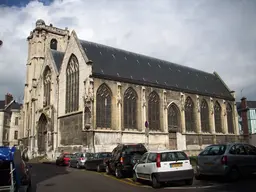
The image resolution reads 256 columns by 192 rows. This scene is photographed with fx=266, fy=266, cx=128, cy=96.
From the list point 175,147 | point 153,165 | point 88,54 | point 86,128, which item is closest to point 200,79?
point 175,147

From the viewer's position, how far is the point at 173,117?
109 feet

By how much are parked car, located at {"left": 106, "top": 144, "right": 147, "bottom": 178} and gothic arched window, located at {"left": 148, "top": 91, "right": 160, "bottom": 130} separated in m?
16.5

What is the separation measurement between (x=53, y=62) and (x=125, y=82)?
1056 centimetres

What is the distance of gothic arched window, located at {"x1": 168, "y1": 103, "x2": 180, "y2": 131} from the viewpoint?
32.7 metres

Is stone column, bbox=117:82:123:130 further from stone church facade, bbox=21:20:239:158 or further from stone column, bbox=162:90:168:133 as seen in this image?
stone column, bbox=162:90:168:133

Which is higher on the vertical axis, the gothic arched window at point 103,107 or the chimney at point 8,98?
the chimney at point 8,98

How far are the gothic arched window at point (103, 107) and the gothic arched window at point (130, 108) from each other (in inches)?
84.6

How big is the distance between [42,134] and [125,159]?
2300 cm

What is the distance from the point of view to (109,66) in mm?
29141

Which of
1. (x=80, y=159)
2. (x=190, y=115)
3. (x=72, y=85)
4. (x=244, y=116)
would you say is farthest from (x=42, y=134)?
(x=244, y=116)

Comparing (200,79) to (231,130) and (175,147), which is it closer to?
(231,130)

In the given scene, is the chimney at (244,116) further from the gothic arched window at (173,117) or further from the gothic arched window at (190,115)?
the gothic arched window at (173,117)

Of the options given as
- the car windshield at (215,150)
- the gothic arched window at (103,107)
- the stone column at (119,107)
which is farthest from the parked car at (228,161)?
the stone column at (119,107)

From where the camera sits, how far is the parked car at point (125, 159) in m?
12.9
